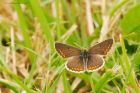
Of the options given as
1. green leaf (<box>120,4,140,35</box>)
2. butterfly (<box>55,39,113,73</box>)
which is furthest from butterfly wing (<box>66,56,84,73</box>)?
green leaf (<box>120,4,140,35</box>)

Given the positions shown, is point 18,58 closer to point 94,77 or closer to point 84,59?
point 94,77

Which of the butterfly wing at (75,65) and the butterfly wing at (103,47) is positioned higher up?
the butterfly wing at (103,47)

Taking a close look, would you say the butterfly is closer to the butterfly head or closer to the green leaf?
the butterfly head

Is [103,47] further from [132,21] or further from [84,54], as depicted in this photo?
[132,21]

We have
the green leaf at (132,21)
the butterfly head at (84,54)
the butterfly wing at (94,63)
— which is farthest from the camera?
the green leaf at (132,21)

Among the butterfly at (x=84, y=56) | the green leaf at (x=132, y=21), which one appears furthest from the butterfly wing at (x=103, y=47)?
the green leaf at (x=132, y=21)

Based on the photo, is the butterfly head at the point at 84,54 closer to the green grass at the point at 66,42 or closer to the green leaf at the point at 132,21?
the green grass at the point at 66,42
